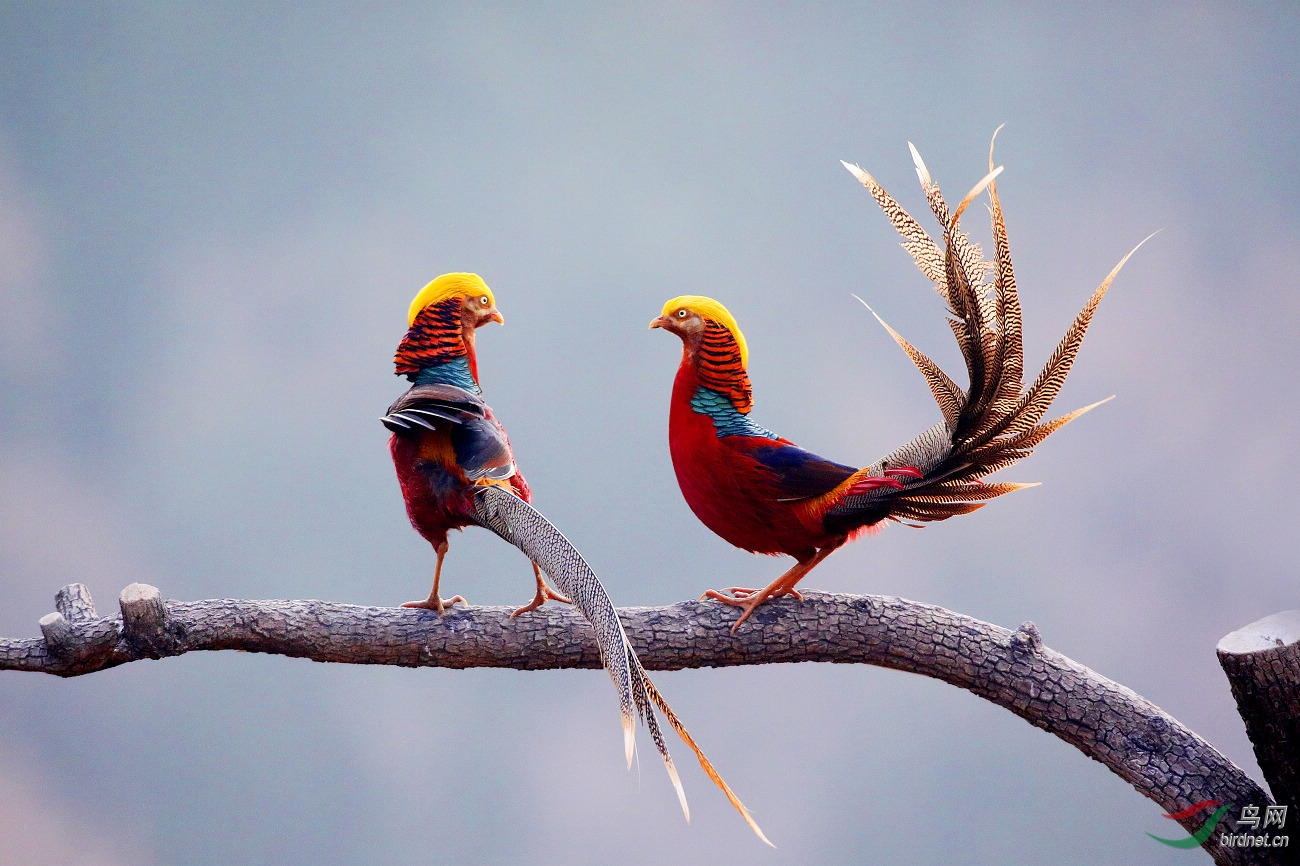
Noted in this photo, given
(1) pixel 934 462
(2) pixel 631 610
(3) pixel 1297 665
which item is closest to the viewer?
(3) pixel 1297 665

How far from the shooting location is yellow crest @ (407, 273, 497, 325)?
156 inches

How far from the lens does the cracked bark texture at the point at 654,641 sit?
4012 mm

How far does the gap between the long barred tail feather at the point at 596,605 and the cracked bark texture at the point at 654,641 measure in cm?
61

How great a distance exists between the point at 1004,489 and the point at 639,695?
5.52 feet

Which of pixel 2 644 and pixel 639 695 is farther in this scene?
pixel 2 644

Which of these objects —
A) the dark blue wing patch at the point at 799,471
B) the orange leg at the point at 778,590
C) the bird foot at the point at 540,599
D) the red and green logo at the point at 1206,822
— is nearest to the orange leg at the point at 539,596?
the bird foot at the point at 540,599

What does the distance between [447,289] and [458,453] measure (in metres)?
0.65

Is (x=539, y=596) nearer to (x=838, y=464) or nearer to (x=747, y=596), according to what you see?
(x=747, y=596)

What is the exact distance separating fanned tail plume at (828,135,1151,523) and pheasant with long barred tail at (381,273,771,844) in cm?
113

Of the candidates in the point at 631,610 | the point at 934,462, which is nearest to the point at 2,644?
the point at 631,610

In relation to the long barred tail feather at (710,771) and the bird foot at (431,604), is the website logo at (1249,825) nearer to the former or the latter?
the long barred tail feather at (710,771)

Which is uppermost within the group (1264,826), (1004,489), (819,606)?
(1004,489)

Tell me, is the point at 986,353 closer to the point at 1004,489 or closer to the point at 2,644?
the point at 1004,489

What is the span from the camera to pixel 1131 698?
4.00 meters
